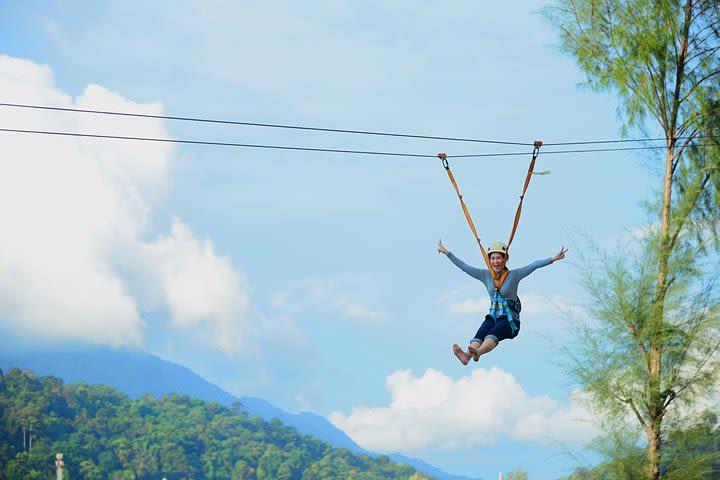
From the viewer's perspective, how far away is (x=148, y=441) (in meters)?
96.2

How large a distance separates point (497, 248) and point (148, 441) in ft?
300

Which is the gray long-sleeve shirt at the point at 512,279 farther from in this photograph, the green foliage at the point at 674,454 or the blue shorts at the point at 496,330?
the green foliage at the point at 674,454

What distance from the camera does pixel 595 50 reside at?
14.6m

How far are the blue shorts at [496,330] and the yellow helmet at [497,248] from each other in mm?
610

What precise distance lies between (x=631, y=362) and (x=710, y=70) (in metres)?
4.36

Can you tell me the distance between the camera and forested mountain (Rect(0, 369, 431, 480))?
84.6 metres

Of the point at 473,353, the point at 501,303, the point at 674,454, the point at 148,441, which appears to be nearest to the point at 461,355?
the point at 473,353

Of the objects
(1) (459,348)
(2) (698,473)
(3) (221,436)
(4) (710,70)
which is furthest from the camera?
(3) (221,436)

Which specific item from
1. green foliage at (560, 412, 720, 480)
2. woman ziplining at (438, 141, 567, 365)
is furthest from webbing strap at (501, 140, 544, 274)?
green foliage at (560, 412, 720, 480)

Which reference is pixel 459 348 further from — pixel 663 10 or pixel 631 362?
pixel 663 10

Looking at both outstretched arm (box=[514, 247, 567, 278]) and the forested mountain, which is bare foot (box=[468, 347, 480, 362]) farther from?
the forested mountain

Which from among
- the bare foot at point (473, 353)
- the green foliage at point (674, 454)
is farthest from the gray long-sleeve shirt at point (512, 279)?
the green foliage at point (674, 454)

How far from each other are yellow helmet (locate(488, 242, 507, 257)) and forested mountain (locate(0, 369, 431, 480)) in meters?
71.5

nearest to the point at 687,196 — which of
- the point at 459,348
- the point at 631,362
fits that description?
the point at 631,362
